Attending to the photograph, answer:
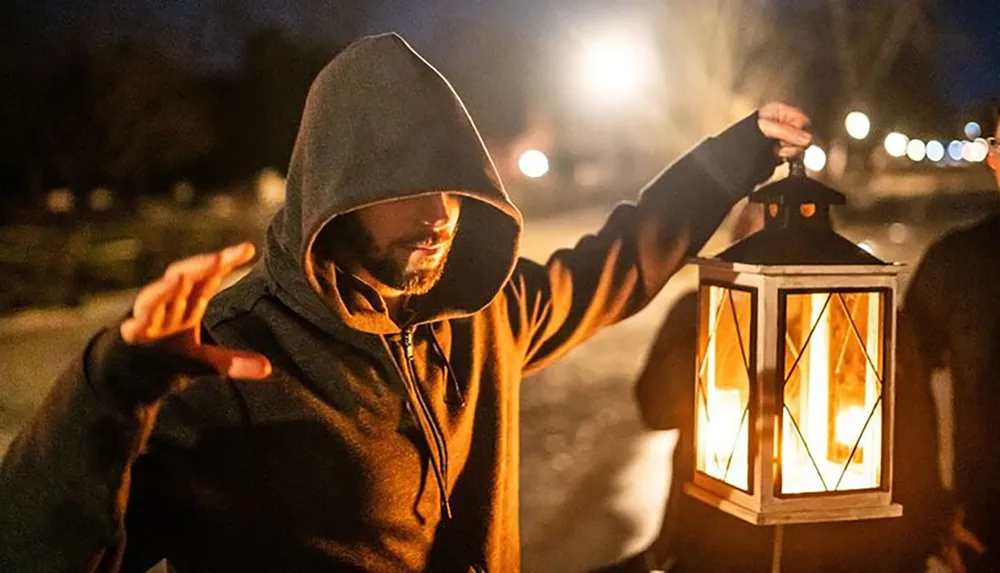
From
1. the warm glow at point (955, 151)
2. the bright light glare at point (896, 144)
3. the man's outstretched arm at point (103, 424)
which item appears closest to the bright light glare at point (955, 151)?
the warm glow at point (955, 151)

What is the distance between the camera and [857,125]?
270cm

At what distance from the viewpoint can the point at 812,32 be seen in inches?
106

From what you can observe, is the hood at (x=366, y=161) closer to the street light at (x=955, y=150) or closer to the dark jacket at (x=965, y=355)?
the dark jacket at (x=965, y=355)

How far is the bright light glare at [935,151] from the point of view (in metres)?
2.84

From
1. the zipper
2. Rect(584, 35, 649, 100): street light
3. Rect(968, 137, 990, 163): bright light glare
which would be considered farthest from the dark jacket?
the zipper

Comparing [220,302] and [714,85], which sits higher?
[714,85]

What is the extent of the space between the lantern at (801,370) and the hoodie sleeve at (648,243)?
124mm

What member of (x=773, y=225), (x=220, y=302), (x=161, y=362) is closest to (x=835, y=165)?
(x=773, y=225)

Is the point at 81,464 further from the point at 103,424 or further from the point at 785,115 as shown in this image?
the point at 785,115

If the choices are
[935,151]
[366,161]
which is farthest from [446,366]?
[935,151]

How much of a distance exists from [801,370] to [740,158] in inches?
19.6

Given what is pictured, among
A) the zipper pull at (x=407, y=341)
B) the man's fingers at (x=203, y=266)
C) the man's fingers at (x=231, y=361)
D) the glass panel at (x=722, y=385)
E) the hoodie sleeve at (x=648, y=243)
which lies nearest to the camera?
the man's fingers at (x=203, y=266)

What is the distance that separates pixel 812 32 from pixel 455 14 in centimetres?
97

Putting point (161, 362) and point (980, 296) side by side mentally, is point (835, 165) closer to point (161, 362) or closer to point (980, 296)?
point (980, 296)
